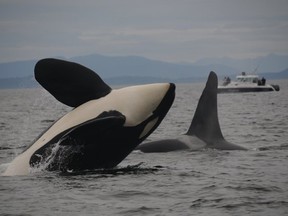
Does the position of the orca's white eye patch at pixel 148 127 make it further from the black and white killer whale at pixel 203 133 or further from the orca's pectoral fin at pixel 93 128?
the black and white killer whale at pixel 203 133

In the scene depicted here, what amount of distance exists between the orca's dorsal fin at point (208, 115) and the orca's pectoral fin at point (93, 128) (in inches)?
272

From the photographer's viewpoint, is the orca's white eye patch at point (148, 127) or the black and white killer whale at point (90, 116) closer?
the black and white killer whale at point (90, 116)

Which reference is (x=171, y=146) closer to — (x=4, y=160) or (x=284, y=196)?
(x=4, y=160)

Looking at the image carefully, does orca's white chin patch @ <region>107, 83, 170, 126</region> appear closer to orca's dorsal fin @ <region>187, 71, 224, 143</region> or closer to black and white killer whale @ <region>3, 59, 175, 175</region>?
black and white killer whale @ <region>3, 59, 175, 175</region>

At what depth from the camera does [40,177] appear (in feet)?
43.5

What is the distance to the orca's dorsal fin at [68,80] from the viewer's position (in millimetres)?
12891

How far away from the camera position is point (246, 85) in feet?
438

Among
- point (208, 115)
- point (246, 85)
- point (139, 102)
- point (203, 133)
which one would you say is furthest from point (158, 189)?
point (246, 85)

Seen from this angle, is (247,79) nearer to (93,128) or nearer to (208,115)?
(208,115)

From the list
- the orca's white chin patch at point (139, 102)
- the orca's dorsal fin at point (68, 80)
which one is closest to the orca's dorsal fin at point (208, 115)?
the orca's white chin patch at point (139, 102)

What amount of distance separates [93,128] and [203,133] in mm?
8220

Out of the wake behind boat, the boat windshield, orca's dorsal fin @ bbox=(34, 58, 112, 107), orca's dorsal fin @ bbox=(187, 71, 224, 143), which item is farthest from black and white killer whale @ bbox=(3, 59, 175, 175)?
the boat windshield

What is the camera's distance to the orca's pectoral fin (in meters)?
12.2

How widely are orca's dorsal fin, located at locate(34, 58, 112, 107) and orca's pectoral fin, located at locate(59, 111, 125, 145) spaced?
638mm
